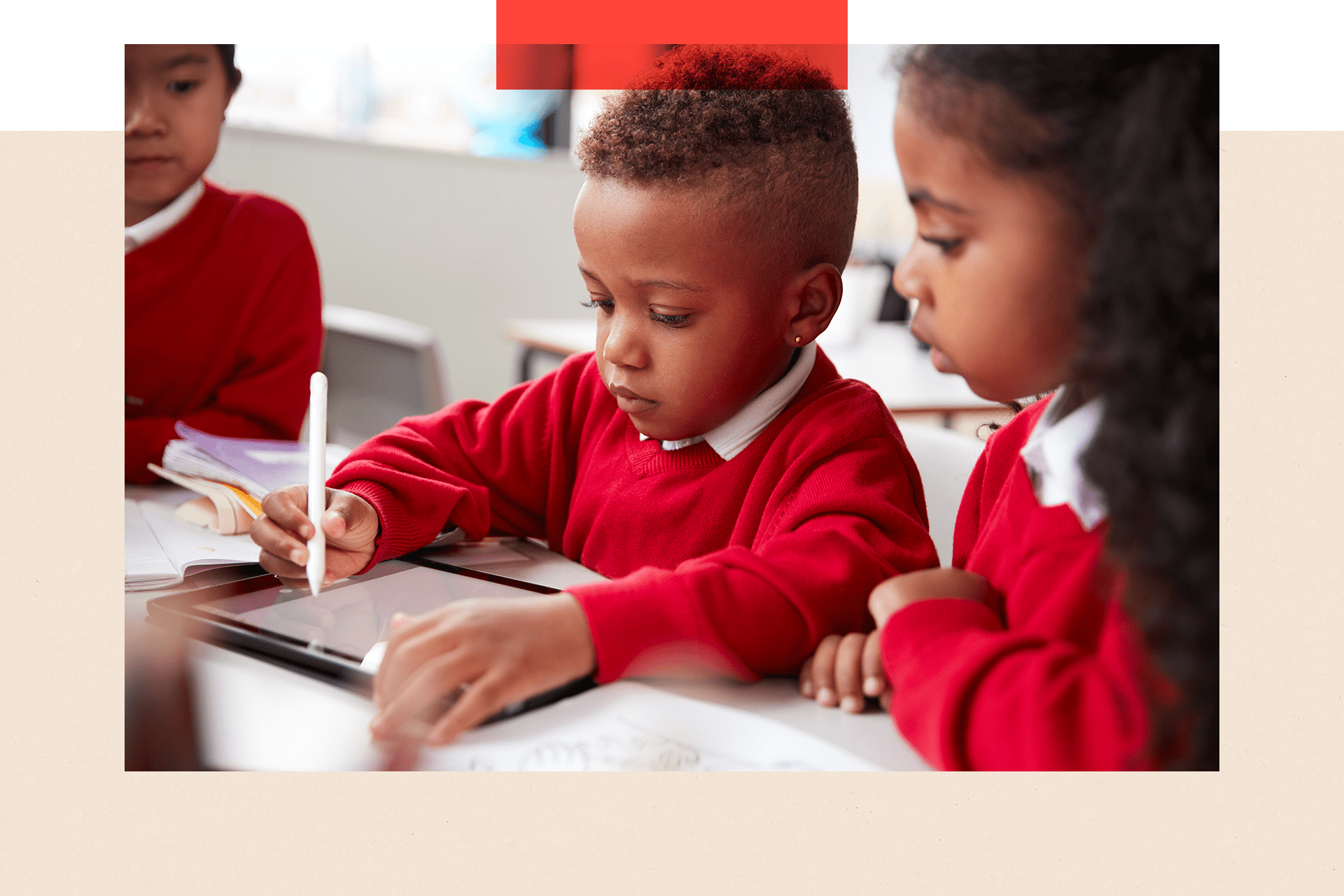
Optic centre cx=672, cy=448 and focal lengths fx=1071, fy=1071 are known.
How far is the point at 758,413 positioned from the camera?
2.27 feet

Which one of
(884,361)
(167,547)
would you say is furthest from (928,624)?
(884,361)

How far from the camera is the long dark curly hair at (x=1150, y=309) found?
459 mm

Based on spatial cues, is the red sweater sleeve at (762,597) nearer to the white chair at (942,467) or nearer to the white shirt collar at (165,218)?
the white chair at (942,467)

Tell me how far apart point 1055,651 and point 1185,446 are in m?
0.10

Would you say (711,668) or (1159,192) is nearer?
Result: (1159,192)

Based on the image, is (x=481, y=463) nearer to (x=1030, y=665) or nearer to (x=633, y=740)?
(x=633, y=740)

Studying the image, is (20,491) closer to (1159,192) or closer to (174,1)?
(174,1)

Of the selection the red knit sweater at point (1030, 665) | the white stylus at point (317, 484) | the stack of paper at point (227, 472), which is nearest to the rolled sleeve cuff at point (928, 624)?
the red knit sweater at point (1030, 665)

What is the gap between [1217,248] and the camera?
48 centimetres

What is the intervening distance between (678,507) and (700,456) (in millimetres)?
37

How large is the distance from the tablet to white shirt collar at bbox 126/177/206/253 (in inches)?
11.3

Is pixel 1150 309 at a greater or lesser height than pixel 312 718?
greater

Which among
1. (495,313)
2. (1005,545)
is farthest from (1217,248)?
(495,313)

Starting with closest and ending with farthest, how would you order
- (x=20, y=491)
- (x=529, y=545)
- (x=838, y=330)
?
(x=20, y=491)
(x=529, y=545)
(x=838, y=330)
